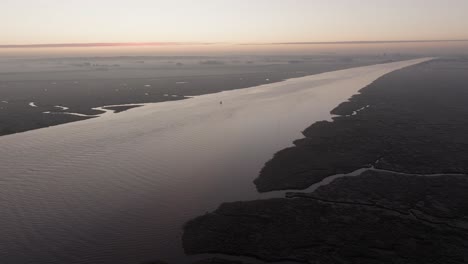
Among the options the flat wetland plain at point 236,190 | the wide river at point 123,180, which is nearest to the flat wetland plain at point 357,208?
the flat wetland plain at point 236,190

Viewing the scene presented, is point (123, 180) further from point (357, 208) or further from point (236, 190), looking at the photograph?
point (357, 208)

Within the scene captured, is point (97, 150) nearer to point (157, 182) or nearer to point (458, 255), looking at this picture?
point (157, 182)

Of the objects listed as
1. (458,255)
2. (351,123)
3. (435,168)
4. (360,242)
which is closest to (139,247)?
(360,242)

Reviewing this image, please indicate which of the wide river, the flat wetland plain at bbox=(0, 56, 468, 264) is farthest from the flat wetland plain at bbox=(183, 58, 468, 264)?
the wide river

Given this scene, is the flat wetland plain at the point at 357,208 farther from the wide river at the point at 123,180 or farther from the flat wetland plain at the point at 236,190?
the wide river at the point at 123,180

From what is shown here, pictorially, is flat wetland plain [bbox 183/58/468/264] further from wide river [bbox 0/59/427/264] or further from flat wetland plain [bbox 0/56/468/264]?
wide river [bbox 0/59/427/264]
